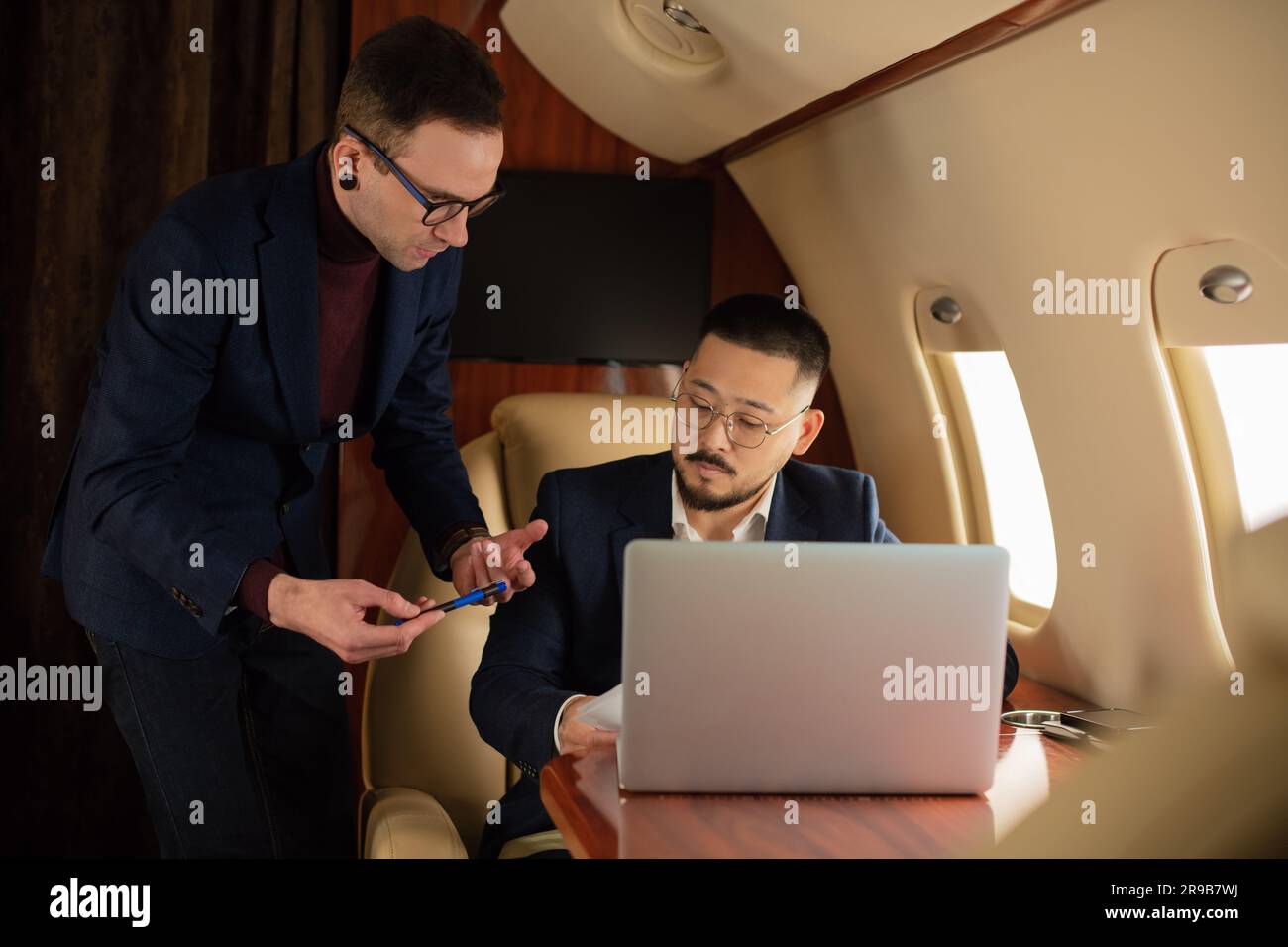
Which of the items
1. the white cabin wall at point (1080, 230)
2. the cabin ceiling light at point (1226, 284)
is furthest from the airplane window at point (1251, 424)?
the cabin ceiling light at point (1226, 284)

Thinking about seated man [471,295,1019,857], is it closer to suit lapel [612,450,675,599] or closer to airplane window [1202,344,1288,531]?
suit lapel [612,450,675,599]

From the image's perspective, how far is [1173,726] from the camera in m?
0.92

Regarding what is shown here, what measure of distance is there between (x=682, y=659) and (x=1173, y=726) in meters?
0.62

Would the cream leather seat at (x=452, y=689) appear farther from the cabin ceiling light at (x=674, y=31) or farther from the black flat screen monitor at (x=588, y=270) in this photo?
the cabin ceiling light at (x=674, y=31)

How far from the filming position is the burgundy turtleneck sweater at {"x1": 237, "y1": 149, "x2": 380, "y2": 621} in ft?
6.21

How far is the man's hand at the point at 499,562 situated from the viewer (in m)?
1.87

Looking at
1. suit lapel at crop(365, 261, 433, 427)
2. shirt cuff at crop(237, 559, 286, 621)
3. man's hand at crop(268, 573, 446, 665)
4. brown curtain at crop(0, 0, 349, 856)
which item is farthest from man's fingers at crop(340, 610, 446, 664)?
brown curtain at crop(0, 0, 349, 856)

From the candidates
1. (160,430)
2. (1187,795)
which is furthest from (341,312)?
(1187,795)

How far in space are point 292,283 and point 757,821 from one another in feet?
3.63

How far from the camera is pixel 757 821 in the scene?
1401 millimetres

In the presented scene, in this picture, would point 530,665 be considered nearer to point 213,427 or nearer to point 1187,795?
point 213,427
